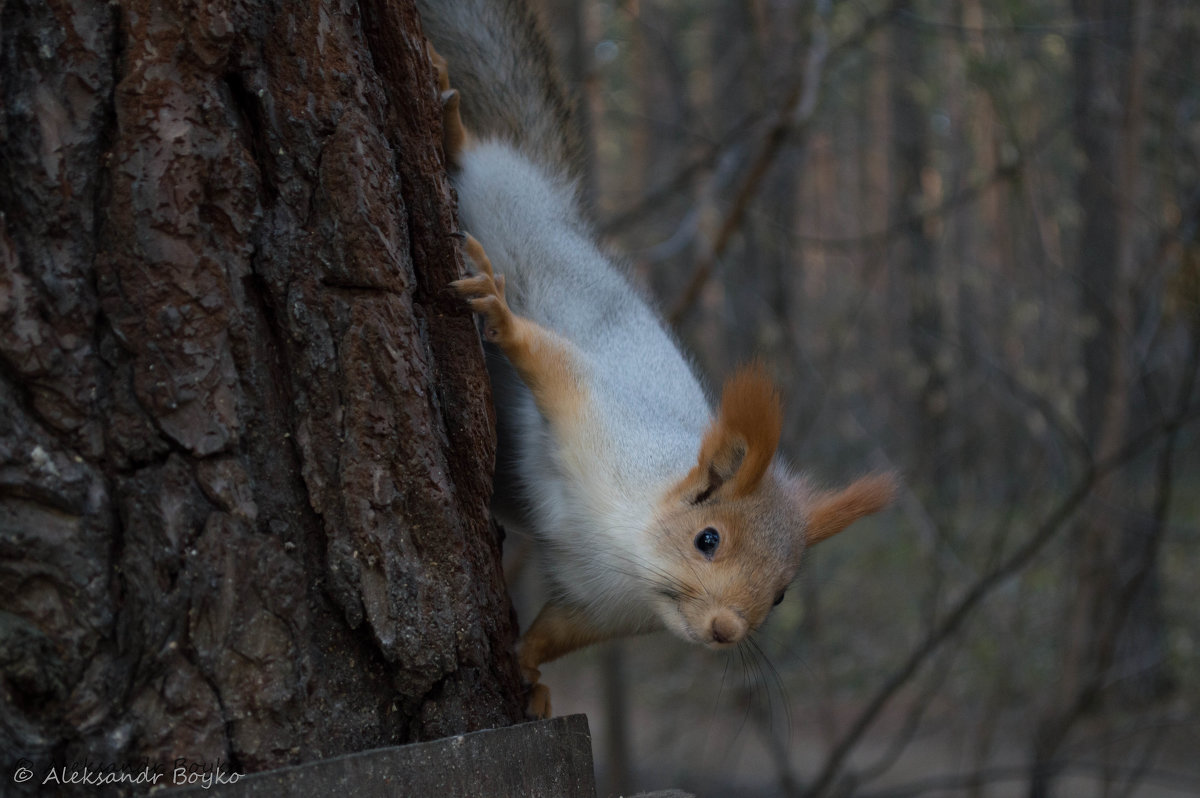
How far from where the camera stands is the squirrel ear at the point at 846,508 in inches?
94.0

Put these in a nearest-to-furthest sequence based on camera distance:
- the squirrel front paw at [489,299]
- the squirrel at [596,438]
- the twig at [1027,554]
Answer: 1. the squirrel front paw at [489,299]
2. the squirrel at [596,438]
3. the twig at [1027,554]

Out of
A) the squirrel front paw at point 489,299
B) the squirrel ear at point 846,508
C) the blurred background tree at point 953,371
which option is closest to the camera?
the squirrel front paw at point 489,299

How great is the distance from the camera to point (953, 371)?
7.84 meters

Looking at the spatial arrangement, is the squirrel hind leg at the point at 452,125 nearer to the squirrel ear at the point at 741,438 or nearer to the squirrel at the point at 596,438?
the squirrel at the point at 596,438

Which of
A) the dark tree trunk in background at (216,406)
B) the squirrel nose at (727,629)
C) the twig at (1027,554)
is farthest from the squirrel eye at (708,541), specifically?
the twig at (1027,554)

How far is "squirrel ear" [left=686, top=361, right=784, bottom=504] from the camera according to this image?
2.07 m

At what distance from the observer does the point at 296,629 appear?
1.42m

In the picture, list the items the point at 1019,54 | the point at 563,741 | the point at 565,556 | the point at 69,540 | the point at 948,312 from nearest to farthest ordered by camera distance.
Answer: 1. the point at 69,540
2. the point at 563,741
3. the point at 565,556
4. the point at 1019,54
5. the point at 948,312

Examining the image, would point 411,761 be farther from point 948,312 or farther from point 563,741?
point 948,312

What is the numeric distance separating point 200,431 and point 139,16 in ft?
1.70

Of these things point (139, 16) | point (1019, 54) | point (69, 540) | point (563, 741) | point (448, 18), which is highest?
point (1019, 54)


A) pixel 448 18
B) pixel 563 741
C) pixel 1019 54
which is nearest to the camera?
pixel 563 741

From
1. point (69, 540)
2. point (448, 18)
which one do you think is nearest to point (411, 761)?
point (69, 540)

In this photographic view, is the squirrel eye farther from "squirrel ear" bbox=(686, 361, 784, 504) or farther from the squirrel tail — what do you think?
the squirrel tail
